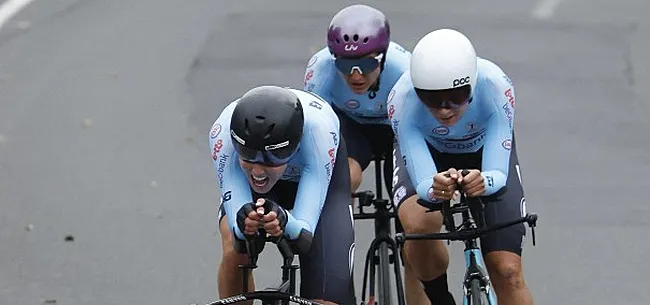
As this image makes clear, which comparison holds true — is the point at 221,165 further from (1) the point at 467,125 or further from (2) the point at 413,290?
(2) the point at 413,290

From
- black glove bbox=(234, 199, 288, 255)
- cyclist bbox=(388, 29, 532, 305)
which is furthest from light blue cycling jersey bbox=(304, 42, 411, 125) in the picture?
black glove bbox=(234, 199, 288, 255)

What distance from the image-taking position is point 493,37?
51.0ft

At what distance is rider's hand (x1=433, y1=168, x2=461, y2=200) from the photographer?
621 cm

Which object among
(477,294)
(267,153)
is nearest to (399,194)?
(477,294)

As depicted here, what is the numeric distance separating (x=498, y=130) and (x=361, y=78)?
1.07m

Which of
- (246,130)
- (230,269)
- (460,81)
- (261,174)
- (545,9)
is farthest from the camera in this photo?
(545,9)

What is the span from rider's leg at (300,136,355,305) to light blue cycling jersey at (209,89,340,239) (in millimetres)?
219

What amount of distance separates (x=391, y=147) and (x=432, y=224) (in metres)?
1.30

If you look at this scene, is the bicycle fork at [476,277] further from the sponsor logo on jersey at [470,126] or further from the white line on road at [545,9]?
the white line on road at [545,9]

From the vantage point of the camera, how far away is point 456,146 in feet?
23.8

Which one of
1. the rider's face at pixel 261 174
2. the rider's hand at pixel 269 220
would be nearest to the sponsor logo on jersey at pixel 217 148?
the rider's face at pixel 261 174

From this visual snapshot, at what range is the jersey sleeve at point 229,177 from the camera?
243 inches

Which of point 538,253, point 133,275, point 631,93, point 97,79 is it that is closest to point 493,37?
point 631,93

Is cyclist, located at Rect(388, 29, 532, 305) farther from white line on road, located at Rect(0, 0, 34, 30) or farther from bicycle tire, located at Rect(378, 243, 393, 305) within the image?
white line on road, located at Rect(0, 0, 34, 30)
